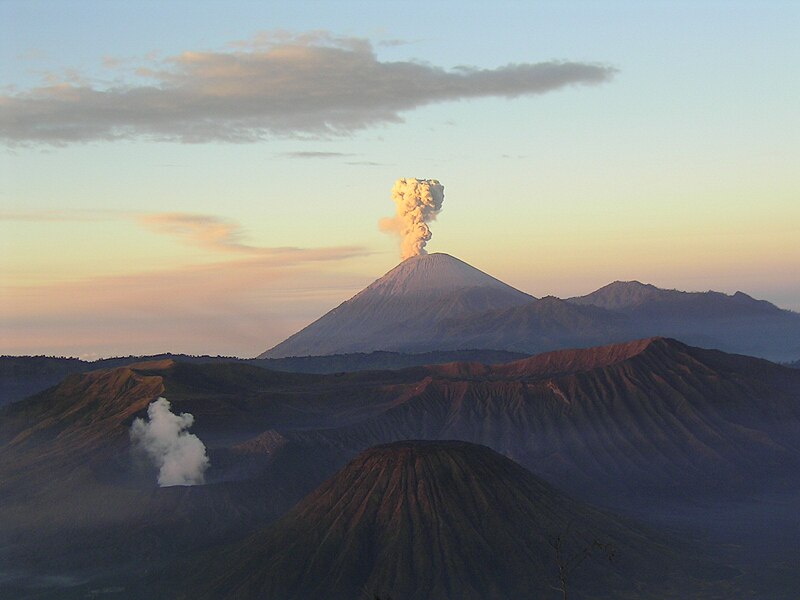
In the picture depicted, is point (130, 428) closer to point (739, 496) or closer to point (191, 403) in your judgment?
point (191, 403)

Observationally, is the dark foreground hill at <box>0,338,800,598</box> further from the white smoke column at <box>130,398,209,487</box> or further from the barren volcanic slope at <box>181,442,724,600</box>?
the barren volcanic slope at <box>181,442,724,600</box>

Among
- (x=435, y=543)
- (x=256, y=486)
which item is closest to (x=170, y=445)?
(x=256, y=486)

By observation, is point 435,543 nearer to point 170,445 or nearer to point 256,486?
point 256,486

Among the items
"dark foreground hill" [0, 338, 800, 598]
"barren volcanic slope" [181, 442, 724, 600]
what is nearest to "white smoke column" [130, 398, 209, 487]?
"dark foreground hill" [0, 338, 800, 598]

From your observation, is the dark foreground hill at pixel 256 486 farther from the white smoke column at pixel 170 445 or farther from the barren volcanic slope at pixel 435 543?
the barren volcanic slope at pixel 435 543

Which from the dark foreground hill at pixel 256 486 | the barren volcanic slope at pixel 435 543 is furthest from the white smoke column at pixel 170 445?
the barren volcanic slope at pixel 435 543

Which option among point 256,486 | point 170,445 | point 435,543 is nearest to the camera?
point 435,543
